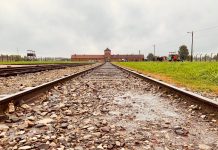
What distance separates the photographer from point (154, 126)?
14.3 ft

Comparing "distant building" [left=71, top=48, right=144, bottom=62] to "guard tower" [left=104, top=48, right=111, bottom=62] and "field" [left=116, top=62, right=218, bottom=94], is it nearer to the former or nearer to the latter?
"guard tower" [left=104, top=48, right=111, bottom=62]

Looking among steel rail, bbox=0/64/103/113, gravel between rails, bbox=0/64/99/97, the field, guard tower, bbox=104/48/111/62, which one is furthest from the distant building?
steel rail, bbox=0/64/103/113

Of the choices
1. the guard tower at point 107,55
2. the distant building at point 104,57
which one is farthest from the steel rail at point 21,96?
the guard tower at point 107,55

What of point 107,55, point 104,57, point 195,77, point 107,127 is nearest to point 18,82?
point 107,127

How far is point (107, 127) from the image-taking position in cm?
414

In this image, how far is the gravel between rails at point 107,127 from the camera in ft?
11.2

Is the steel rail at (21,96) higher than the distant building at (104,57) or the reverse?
higher

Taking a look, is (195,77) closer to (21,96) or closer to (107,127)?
(21,96)

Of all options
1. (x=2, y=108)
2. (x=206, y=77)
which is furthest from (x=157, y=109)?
(x=206, y=77)

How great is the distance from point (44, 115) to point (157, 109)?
234 cm

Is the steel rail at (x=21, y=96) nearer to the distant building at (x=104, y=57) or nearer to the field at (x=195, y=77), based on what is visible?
the field at (x=195, y=77)

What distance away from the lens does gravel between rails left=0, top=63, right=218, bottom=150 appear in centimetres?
340

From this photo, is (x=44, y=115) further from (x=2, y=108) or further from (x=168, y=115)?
(x=168, y=115)

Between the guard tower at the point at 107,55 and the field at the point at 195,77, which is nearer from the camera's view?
the field at the point at 195,77
